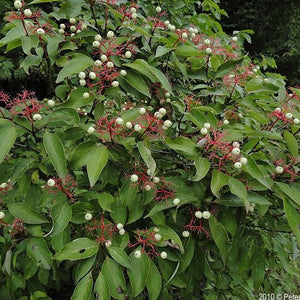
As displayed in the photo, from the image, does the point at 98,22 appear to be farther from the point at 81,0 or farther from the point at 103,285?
the point at 103,285

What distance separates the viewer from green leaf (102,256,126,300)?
1.00 meters

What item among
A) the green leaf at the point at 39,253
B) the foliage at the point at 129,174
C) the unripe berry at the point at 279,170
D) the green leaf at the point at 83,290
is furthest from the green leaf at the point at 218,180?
the green leaf at the point at 39,253

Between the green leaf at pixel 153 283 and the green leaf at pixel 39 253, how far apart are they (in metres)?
0.31

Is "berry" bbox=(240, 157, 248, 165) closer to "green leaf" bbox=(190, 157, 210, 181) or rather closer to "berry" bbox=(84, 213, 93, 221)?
"green leaf" bbox=(190, 157, 210, 181)

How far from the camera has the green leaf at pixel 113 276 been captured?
1.00 metres

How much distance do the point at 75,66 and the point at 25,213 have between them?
49cm

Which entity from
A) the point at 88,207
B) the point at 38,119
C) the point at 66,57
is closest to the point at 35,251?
the point at 88,207

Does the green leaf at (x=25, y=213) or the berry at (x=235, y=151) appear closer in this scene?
the berry at (x=235, y=151)

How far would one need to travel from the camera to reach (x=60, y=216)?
1025mm

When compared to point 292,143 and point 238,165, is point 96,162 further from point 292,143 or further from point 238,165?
point 292,143

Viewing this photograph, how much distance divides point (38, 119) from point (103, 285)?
53 centimetres

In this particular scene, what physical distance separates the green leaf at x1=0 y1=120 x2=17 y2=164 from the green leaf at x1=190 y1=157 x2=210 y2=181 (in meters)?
0.51

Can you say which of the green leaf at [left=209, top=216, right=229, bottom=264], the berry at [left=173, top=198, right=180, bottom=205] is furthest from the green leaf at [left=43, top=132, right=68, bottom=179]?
the green leaf at [left=209, top=216, right=229, bottom=264]

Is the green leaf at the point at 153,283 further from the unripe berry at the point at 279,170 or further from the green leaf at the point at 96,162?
the unripe berry at the point at 279,170
